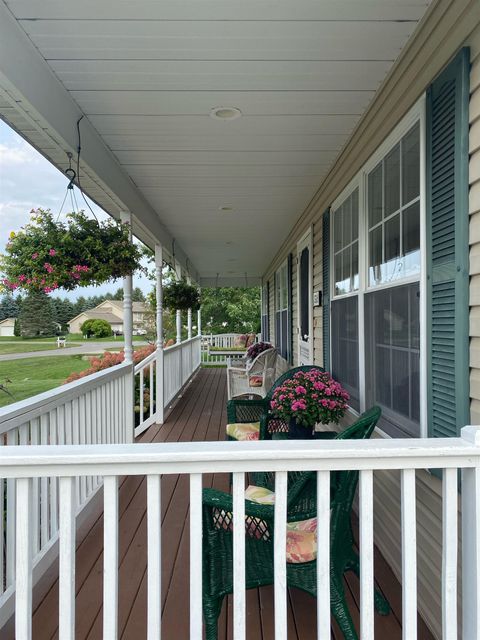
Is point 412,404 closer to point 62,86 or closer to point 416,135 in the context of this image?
point 416,135

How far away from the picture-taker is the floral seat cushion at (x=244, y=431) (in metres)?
3.08

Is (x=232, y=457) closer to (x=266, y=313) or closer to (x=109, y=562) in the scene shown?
(x=109, y=562)

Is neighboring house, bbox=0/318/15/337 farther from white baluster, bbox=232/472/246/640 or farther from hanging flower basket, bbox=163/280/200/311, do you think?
white baluster, bbox=232/472/246/640

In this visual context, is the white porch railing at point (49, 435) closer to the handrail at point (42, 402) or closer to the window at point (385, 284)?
the handrail at point (42, 402)

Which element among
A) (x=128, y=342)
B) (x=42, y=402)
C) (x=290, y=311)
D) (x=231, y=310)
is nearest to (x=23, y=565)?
(x=42, y=402)

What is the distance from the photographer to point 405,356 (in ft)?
6.98

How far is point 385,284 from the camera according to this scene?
7.89ft

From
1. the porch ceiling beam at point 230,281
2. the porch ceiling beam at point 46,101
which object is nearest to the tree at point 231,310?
the porch ceiling beam at point 230,281

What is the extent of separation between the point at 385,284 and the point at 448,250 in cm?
74

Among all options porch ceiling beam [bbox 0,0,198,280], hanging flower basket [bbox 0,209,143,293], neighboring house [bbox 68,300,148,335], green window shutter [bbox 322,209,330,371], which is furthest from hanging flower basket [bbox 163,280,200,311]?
hanging flower basket [bbox 0,209,143,293]

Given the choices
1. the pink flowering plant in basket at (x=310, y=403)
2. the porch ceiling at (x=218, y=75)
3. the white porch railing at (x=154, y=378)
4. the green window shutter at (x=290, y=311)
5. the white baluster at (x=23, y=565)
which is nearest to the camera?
the white baluster at (x=23, y=565)

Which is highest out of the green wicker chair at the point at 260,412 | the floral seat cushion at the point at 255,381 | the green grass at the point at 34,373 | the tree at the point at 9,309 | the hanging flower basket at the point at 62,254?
the hanging flower basket at the point at 62,254

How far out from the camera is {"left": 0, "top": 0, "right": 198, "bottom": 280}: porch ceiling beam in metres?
1.81

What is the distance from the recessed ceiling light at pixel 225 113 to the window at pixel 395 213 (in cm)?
91
